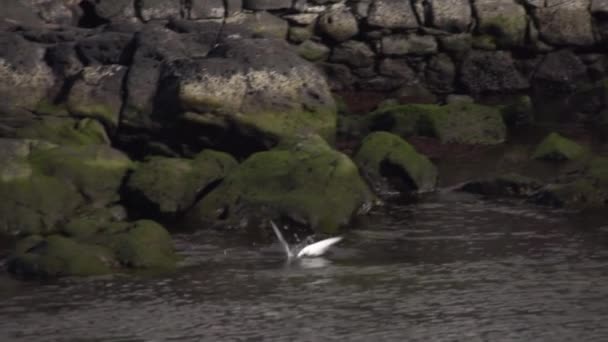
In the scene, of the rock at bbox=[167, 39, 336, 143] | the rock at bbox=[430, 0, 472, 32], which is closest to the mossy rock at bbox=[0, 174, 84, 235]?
the rock at bbox=[167, 39, 336, 143]

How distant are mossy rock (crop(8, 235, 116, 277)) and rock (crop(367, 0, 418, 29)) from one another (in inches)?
665

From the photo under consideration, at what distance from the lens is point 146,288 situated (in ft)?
65.1

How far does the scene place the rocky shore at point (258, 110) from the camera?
2384 cm

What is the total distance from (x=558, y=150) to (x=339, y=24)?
32.9ft

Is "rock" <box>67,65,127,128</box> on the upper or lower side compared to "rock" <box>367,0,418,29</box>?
lower

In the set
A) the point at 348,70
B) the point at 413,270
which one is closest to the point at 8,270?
the point at 413,270

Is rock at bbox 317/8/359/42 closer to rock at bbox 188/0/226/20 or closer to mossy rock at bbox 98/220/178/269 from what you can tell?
rock at bbox 188/0/226/20

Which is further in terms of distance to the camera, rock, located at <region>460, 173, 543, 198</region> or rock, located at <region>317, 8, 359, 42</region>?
rock, located at <region>317, 8, 359, 42</region>

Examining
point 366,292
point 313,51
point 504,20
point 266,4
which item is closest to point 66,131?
point 266,4

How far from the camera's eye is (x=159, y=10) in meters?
36.4

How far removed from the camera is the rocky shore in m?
23.8

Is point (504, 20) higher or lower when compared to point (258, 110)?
higher

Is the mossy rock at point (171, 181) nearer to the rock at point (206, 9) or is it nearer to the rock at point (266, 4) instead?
the rock at point (206, 9)

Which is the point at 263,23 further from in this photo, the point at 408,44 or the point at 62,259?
the point at 62,259
